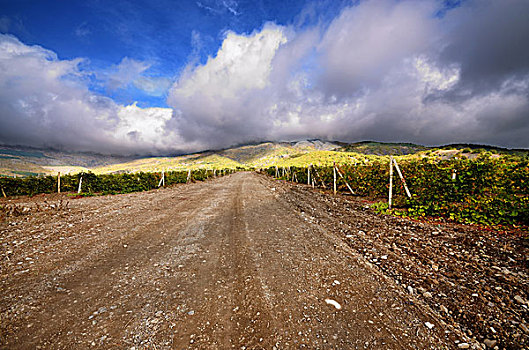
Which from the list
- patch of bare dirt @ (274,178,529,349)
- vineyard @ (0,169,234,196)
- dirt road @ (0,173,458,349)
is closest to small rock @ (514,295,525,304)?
patch of bare dirt @ (274,178,529,349)

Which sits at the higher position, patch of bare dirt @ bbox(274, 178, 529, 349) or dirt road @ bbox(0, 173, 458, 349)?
patch of bare dirt @ bbox(274, 178, 529, 349)

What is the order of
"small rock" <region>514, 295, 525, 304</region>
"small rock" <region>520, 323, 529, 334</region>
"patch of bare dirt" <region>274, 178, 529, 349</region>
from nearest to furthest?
"small rock" <region>520, 323, 529, 334</region>, "patch of bare dirt" <region>274, 178, 529, 349</region>, "small rock" <region>514, 295, 525, 304</region>

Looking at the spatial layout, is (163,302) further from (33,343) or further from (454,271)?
(454,271)

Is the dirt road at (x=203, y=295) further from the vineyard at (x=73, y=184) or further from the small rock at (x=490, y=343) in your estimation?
the vineyard at (x=73, y=184)

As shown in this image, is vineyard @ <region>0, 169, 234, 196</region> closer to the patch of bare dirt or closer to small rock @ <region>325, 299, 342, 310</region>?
the patch of bare dirt

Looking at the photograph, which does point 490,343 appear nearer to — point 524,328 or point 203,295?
point 524,328

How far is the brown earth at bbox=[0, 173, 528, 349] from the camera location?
111 inches

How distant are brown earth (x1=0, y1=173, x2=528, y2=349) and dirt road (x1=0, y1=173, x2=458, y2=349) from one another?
21mm

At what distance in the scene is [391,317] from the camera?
10.3ft

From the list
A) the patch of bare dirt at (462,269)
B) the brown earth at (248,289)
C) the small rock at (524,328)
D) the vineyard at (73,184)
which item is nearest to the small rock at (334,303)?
the brown earth at (248,289)

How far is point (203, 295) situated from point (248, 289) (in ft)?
2.82

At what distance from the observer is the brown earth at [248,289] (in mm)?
2832

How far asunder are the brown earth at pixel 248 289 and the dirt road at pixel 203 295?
0.8 inches

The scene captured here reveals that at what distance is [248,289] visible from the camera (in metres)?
3.91
